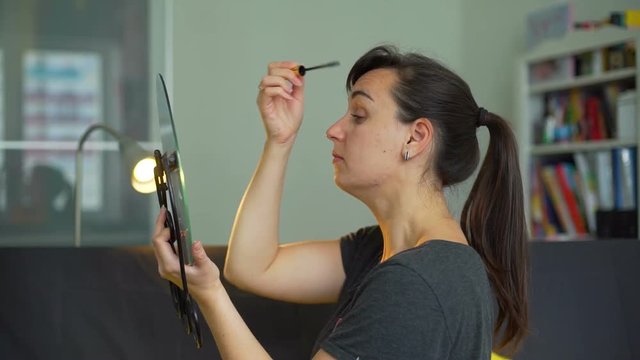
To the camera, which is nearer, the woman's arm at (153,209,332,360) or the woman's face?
the woman's arm at (153,209,332,360)

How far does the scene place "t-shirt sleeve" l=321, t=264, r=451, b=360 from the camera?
1.14 m

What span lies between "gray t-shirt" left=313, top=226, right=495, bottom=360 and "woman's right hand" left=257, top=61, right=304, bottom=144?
1.44 ft

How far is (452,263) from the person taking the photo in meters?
1.21

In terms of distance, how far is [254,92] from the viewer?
4012mm

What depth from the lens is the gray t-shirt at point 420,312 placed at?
3.75 ft

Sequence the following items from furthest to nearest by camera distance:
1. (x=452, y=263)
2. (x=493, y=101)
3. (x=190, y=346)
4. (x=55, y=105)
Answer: (x=493, y=101) < (x=55, y=105) < (x=190, y=346) < (x=452, y=263)

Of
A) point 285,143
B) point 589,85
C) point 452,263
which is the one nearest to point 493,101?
point 589,85

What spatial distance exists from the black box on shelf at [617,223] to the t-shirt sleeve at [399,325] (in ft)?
7.51

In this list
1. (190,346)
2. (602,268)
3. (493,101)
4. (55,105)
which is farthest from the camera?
(493,101)

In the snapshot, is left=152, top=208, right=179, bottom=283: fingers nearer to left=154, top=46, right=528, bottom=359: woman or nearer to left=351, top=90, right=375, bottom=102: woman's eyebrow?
left=154, top=46, right=528, bottom=359: woman

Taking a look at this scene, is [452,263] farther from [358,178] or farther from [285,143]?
[285,143]

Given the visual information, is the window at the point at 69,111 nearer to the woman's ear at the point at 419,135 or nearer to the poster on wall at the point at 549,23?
the poster on wall at the point at 549,23

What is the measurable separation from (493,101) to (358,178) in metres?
3.05

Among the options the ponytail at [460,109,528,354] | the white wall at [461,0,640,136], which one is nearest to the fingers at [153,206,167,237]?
the ponytail at [460,109,528,354]
